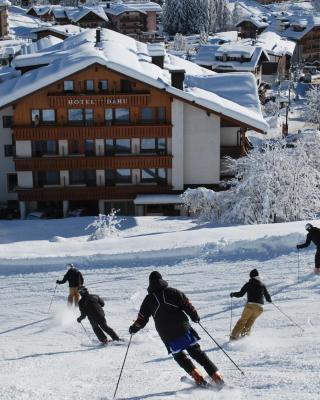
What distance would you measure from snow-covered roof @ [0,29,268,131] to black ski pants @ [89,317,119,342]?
2125 centimetres

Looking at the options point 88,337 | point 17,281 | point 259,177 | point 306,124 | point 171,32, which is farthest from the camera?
point 171,32

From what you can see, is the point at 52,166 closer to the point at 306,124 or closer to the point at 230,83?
the point at 230,83

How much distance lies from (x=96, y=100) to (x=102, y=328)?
2206 cm

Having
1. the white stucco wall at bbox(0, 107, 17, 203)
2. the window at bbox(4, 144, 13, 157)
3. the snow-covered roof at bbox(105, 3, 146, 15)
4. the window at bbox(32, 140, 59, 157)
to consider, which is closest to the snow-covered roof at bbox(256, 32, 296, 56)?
the snow-covered roof at bbox(105, 3, 146, 15)

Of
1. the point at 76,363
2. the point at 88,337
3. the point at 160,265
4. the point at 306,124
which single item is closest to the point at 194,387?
the point at 76,363

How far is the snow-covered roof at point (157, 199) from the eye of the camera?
105 ft

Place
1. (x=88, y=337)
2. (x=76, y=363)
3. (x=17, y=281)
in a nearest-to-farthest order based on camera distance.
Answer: (x=76, y=363), (x=88, y=337), (x=17, y=281)

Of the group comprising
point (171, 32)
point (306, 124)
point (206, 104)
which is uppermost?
point (171, 32)

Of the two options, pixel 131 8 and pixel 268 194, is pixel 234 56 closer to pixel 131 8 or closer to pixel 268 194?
pixel 131 8

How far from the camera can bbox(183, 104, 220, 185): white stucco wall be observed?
A: 32.6m

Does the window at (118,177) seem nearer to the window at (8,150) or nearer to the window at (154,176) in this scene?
the window at (154,176)

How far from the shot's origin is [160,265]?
1647cm

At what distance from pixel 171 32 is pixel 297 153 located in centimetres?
10622

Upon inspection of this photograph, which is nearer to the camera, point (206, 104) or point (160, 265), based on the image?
point (160, 265)
